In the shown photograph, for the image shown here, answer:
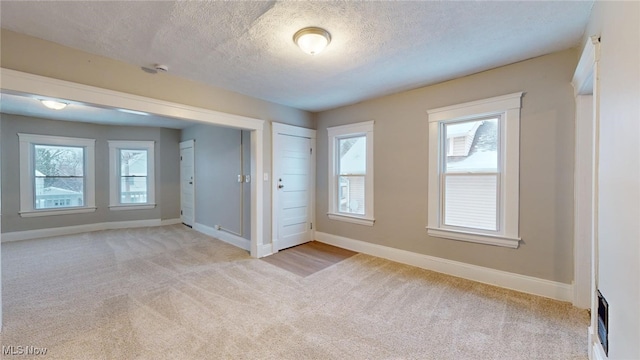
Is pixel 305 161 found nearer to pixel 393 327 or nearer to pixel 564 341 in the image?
pixel 393 327

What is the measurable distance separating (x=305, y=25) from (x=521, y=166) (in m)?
2.60

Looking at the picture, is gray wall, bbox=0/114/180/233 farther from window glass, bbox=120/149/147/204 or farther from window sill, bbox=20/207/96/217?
window glass, bbox=120/149/147/204

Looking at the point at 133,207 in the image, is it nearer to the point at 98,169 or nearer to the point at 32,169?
the point at 98,169

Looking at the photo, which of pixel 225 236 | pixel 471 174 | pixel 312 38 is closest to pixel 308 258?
pixel 225 236

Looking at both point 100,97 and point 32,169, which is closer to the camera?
point 100,97

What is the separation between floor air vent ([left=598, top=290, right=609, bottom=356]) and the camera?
→ 1411mm

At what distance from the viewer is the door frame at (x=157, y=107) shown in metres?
2.10

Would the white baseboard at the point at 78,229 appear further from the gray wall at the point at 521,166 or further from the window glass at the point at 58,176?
the gray wall at the point at 521,166

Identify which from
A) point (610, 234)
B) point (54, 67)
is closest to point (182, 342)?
point (54, 67)

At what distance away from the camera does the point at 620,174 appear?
1236mm

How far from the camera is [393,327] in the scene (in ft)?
6.74

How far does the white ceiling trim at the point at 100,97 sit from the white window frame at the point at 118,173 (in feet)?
12.2

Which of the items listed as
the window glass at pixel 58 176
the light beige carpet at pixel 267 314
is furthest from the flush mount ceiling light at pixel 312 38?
the window glass at pixel 58 176

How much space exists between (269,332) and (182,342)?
646mm
